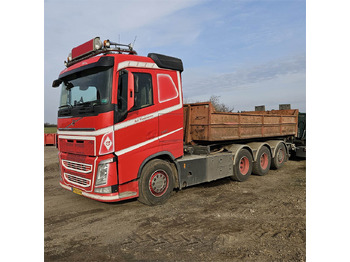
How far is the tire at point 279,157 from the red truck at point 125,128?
12.3ft

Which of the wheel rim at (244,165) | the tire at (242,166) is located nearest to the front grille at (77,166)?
the tire at (242,166)

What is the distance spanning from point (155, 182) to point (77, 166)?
5.42 ft

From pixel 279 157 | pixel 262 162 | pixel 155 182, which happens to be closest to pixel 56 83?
pixel 155 182

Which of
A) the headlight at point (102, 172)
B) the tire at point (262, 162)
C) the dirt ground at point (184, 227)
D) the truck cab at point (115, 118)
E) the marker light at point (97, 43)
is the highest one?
the marker light at point (97, 43)

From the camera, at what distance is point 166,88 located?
5645 millimetres

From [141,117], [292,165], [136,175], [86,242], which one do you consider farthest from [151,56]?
[292,165]

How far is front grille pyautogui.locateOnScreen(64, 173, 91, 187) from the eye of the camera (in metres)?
4.88

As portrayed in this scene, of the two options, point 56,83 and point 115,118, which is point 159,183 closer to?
point 115,118

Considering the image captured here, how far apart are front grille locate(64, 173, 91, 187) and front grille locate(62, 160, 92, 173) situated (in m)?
0.17

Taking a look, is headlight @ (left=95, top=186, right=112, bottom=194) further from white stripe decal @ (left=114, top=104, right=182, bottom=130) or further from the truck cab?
white stripe decal @ (left=114, top=104, right=182, bottom=130)

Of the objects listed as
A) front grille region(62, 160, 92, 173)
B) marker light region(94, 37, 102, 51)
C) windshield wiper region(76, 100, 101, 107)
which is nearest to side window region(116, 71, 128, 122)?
windshield wiper region(76, 100, 101, 107)

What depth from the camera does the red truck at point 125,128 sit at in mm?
4727

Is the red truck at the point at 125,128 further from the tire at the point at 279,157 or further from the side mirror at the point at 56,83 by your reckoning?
Answer: the tire at the point at 279,157

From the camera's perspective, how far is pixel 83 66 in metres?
5.05
